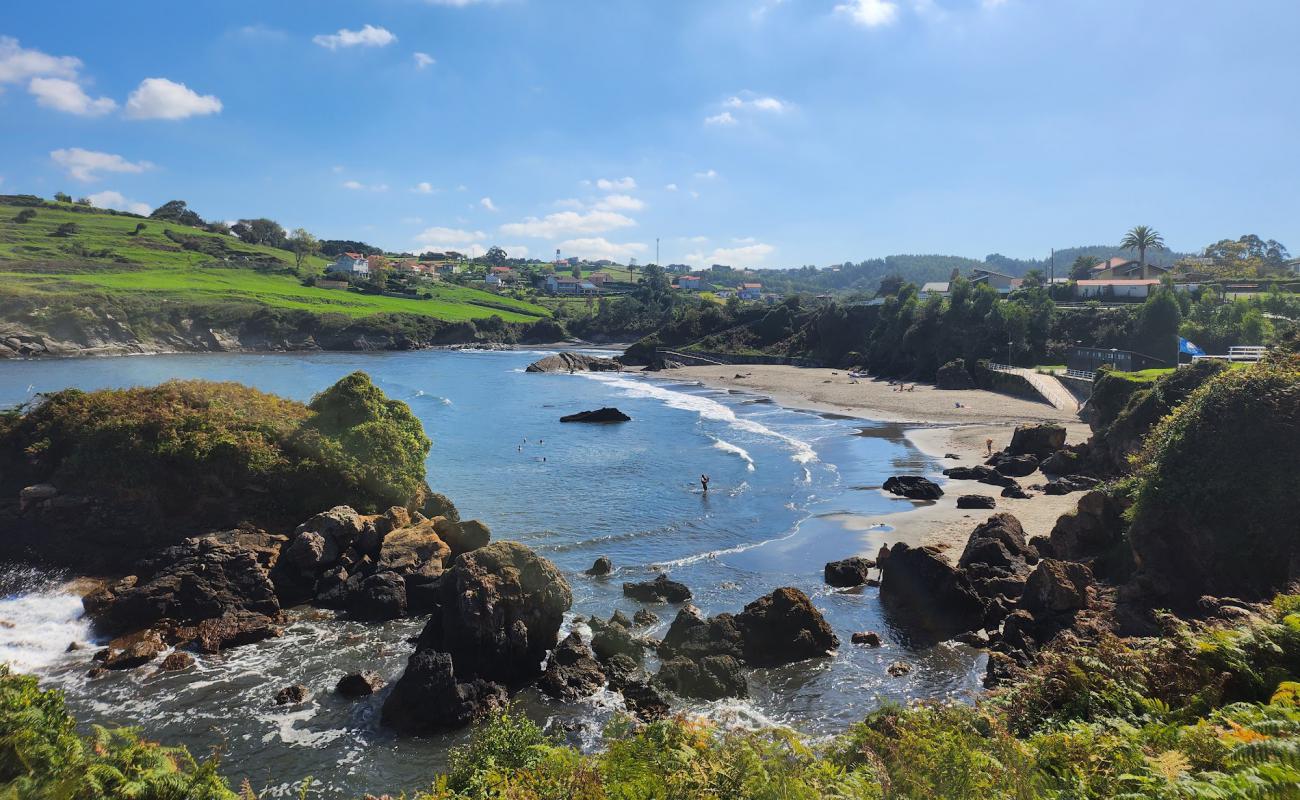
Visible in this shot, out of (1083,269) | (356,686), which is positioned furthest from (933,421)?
(1083,269)

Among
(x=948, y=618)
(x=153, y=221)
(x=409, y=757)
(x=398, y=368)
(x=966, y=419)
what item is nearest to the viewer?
(x=409, y=757)

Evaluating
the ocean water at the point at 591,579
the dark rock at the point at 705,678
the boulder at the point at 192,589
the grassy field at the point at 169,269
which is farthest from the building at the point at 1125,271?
the boulder at the point at 192,589

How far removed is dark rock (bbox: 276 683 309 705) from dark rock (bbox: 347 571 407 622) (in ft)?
16.0

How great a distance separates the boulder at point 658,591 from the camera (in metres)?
25.4

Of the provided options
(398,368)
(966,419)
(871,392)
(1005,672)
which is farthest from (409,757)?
(398,368)

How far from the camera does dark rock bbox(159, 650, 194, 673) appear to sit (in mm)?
19703

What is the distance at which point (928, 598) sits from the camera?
23.2 m

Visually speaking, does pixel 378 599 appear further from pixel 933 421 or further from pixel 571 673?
pixel 933 421

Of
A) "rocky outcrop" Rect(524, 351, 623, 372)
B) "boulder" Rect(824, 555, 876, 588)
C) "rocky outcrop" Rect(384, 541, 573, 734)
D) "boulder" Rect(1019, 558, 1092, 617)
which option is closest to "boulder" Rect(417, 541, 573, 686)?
"rocky outcrop" Rect(384, 541, 573, 734)

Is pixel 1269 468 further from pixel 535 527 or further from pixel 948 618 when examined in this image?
pixel 535 527

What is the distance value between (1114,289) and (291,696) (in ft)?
356

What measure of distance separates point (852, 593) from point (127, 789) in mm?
22294

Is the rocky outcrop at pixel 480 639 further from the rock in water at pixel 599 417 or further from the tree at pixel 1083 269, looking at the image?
the tree at pixel 1083 269

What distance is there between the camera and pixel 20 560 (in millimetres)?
24484
